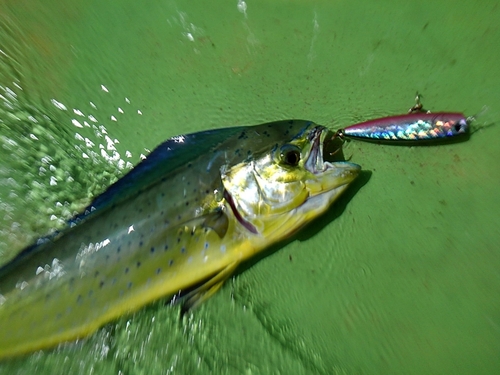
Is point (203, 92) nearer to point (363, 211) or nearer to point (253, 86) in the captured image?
point (253, 86)

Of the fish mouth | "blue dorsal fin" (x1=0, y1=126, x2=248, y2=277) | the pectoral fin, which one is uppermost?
"blue dorsal fin" (x1=0, y1=126, x2=248, y2=277)

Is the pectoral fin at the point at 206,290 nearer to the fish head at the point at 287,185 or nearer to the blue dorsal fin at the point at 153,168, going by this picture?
the fish head at the point at 287,185

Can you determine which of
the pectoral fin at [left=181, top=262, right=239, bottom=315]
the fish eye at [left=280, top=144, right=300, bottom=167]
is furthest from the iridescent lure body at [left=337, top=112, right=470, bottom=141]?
the pectoral fin at [left=181, top=262, right=239, bottom=315]

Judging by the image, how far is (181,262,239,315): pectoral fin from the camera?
2090 mm

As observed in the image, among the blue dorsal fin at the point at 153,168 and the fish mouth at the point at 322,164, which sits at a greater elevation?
the blue dorsal fin at the point at 153,168

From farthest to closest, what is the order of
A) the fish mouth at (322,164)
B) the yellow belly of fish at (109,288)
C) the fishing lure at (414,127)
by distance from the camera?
the fishing lure at (414,127), the fish mouth at (322,164), the yellow belly of fish at (109,288)

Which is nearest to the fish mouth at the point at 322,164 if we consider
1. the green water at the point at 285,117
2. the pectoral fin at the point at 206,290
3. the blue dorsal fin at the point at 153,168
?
the green water at the point at 285,117

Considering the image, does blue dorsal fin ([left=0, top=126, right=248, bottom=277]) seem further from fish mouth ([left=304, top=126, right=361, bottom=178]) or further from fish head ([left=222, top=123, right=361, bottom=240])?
fish mouth ([left=304, top=126, right=361, bottom=178])

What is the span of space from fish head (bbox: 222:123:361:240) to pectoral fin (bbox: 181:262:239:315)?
0.25m

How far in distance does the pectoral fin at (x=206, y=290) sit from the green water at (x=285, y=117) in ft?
0.19

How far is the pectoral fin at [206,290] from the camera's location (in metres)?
2.09

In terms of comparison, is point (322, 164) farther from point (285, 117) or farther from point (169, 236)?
point (169, 236)

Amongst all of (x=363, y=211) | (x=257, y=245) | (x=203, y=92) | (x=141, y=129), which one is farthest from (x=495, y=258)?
(x=141, y=129)

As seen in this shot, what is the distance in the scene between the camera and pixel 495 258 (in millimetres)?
2023
